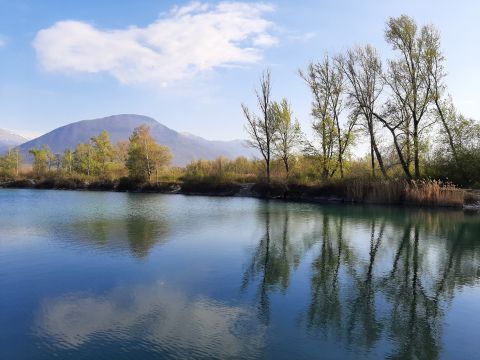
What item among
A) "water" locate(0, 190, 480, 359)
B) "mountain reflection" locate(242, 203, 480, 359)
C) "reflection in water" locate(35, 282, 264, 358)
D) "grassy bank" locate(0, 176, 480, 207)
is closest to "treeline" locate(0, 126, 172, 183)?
"grassy bank" locate(0, 176, 480, 207)

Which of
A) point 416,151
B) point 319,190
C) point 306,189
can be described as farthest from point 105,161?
point 416,151

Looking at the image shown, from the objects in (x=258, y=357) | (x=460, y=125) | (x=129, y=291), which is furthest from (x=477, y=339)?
(x=460, y=125)

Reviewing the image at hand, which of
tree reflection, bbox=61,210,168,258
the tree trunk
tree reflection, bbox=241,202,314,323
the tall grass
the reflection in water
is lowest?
the reflection in water

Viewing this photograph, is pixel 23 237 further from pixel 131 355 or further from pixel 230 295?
pixel 131 355

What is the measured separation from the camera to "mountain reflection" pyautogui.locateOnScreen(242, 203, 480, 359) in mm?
5832

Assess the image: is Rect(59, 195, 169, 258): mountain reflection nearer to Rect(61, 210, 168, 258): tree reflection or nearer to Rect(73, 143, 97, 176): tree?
Rect(61, 210, 168, 258): tree reflection

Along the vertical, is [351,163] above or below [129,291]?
above

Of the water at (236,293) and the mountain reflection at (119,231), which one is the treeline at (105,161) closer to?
the mountain reflection at (119,231)

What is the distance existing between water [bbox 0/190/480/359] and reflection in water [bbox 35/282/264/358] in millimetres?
26

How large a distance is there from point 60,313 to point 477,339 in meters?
6.16

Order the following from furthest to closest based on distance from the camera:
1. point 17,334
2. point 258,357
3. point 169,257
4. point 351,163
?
point 351,163 < point 169,257 < point 17,334 < point 258,357

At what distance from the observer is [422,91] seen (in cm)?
2759

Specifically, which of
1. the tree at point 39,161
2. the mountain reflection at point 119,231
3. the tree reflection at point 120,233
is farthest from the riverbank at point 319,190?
the tree reflection at point 120,233

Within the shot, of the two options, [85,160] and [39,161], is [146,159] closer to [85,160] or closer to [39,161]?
[85,160]
